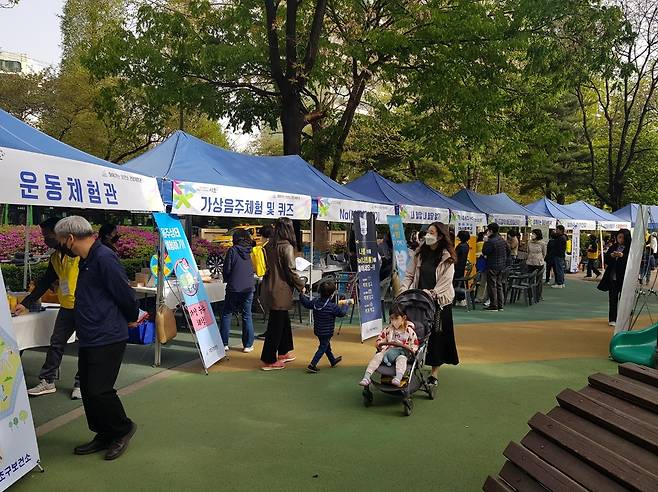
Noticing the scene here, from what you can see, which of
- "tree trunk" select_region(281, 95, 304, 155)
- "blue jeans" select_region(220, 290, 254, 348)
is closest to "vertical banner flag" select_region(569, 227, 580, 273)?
"tree trunk" select_region(281, 95, 304, 155)

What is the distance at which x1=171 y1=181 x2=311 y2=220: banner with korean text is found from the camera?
660cm

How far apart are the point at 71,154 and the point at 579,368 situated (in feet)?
20.5

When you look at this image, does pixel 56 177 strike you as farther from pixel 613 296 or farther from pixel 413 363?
pixel 613 296

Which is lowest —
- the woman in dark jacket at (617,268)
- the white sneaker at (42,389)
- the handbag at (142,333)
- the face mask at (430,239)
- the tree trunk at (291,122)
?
the white sneaker at (42,389)

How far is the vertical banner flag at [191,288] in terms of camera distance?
6.31 metres

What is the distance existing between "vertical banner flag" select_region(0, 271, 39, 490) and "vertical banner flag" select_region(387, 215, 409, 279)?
7224mm

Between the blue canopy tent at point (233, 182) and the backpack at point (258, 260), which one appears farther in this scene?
the backpack at point (258, 260)

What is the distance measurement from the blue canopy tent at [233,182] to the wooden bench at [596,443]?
187 inches

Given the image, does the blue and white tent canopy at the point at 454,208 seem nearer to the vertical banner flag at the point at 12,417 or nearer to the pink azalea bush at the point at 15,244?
the pink azalea bush at the point at 15,244

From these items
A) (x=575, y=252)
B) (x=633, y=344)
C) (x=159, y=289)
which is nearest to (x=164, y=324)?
(x=159, y=289)

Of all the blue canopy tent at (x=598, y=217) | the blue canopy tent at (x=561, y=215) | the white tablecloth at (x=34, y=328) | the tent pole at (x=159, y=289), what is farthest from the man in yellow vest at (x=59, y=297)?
the blue canopy tent at (x=598, y=217)

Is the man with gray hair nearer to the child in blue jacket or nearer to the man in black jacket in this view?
the child in blue jacket

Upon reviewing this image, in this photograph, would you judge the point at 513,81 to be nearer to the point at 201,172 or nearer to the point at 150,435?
the point at 201,172

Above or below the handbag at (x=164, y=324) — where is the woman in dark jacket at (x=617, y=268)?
above
